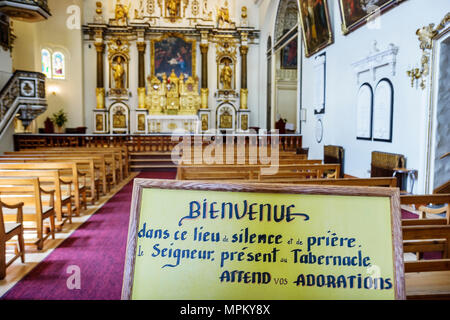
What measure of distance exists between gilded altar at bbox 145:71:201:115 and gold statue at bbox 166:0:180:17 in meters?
3.03

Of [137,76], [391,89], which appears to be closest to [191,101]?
[137,76]

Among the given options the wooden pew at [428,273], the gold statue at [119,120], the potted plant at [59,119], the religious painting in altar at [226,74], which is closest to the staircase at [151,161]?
the gold statue at [119,120]

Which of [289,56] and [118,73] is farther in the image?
[118,73]

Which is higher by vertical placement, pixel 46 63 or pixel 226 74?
pixel 46 63

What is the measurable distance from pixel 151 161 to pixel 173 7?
9.76 metres

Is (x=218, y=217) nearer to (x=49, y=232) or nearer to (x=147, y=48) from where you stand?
(x=49, y=232)

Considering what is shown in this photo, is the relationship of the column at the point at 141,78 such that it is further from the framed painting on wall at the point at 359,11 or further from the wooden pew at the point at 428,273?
the wooden pew at the point at 428,273

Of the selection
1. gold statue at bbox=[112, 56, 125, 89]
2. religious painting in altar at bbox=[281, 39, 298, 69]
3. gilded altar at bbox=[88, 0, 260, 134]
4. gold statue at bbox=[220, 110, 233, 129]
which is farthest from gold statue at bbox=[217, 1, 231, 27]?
gold statue at bbox=[112, 56, 125, 89]

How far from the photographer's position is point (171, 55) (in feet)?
59.5

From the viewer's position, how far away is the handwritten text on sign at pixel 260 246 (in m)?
1.44

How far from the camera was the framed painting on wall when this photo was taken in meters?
7.36

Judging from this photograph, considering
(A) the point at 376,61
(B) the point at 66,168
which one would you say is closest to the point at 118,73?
(B) the point at 66,168

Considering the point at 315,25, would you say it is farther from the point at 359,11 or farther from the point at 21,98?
the point at 21,98

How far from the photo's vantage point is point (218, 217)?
1.49 meters
